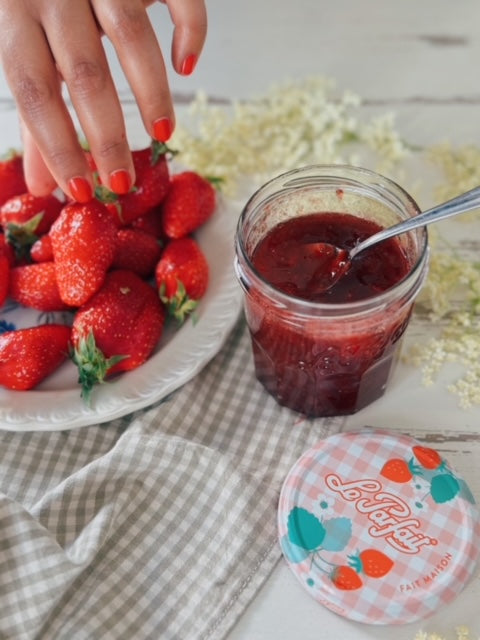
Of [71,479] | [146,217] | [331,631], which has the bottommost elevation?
[331,631]

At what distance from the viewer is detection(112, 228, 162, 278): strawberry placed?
63.7 inches

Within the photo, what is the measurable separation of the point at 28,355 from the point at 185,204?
0.44 m

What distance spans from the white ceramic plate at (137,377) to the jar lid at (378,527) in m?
0.29

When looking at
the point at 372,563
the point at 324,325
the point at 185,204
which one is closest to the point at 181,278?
the point at 185,204

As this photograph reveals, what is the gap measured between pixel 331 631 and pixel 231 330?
23.3 inches

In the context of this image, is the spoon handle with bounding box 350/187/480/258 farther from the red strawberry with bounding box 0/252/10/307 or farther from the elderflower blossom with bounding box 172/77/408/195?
the red strawberry with bounding box 0/252/10/307

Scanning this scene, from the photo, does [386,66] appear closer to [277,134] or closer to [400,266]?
[277,134]

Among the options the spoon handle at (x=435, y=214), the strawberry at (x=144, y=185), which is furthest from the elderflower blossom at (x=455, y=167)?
the strawberry at (x=144, y=185)

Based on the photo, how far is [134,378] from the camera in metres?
1.52

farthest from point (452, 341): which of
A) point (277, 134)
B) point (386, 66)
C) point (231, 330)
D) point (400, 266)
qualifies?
point (386, 66)

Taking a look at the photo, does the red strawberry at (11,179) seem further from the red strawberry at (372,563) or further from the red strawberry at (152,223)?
the red strawberry at (372,563)

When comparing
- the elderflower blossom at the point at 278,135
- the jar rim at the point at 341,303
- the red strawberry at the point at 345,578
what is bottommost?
the red strawberry at the point at 345,578

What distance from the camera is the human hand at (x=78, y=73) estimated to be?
1.35 metres

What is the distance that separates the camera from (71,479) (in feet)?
4.57
